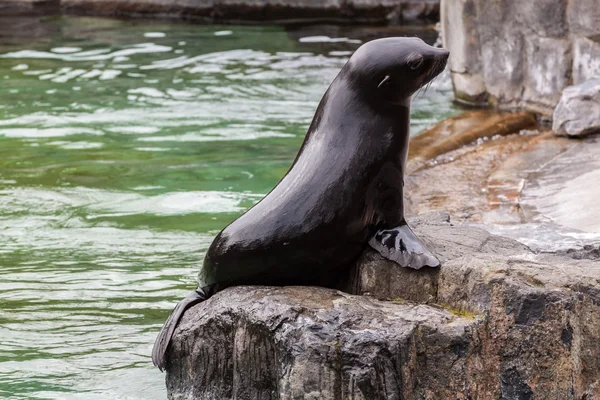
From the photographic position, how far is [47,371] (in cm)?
433

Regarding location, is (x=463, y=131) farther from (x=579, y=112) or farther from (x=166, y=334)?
(x=166, y=334)

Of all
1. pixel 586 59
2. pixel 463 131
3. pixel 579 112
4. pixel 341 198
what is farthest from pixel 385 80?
pixel 586 59

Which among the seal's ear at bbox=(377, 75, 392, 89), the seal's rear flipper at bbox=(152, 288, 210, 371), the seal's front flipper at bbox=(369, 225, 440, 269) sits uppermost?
the seal's ear at bbox=(377, 75, 392, 89)

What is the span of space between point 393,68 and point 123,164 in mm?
4632

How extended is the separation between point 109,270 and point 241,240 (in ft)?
6.75

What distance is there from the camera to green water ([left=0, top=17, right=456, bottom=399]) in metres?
4.68

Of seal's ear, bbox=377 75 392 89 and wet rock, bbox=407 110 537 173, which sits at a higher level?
seal's ear, bbox=377 75 392 89

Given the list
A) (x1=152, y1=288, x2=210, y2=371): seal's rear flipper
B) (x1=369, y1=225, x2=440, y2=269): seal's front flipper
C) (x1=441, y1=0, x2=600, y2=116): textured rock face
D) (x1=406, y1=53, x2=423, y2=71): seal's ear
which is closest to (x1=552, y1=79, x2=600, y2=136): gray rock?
(x1=441, y1=0, x2=600, y2=116): textured rock face

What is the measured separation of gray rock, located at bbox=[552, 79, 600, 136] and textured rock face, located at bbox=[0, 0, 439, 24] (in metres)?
7.01

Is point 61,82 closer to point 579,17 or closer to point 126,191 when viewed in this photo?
point 126,191

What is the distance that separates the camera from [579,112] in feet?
24.1

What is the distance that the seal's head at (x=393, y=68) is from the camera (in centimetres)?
387

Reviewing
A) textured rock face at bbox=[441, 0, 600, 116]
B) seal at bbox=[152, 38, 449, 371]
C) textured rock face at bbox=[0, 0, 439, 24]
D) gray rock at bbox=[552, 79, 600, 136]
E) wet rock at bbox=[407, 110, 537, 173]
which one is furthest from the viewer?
textured rock face at bbox=[0, 0, 439, 24]

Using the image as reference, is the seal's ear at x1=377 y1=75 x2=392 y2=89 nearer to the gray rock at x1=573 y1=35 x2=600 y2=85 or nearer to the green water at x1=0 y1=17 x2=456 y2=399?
the green water at x1=0 y1=17 x2=456 y2=399
